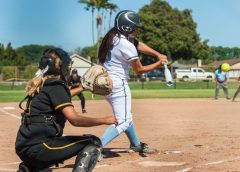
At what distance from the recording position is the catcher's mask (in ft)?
16.6

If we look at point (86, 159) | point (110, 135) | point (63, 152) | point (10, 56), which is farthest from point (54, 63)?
point (10, 56)

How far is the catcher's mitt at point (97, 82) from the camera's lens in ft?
21.2

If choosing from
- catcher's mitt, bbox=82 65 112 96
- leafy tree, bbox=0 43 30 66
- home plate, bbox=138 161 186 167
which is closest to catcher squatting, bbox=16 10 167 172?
catcher's mitt, bbox=82 65 112 96

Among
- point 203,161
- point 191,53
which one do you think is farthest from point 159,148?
point 191,53

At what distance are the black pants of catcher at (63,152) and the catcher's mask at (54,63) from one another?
0.66m

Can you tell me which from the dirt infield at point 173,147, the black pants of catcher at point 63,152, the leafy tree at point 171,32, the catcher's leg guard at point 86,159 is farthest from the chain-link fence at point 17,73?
the catcher's leg guard at point 86,159

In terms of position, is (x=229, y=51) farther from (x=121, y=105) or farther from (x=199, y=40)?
(x=121, y=105)

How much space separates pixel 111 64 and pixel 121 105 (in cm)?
63

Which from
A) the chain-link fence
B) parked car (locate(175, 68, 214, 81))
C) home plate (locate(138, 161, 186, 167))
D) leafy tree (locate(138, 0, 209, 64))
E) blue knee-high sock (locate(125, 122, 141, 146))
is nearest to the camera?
home plate (locate(138, 161, 186, 167))

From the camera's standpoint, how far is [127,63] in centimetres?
753

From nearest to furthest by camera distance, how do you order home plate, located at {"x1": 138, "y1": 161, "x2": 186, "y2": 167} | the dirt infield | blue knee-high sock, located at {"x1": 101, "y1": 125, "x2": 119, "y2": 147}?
the dirt infield, home plate, located at {"x1": 138, "y1": 161, "x2": 186, "y2": 167}, blue knee-high sock, located at {"x1": 101, "y1": 125, "x2": 119, "y2": 147}

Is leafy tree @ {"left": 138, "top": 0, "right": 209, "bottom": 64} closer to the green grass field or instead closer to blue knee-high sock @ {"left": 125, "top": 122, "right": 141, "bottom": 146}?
the green grass field

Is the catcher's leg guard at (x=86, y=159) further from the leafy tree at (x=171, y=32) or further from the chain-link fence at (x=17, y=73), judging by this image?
the leafy tree at (x=171, y=32)

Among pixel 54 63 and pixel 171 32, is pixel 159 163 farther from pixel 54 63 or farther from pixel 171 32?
pixel 171 32
